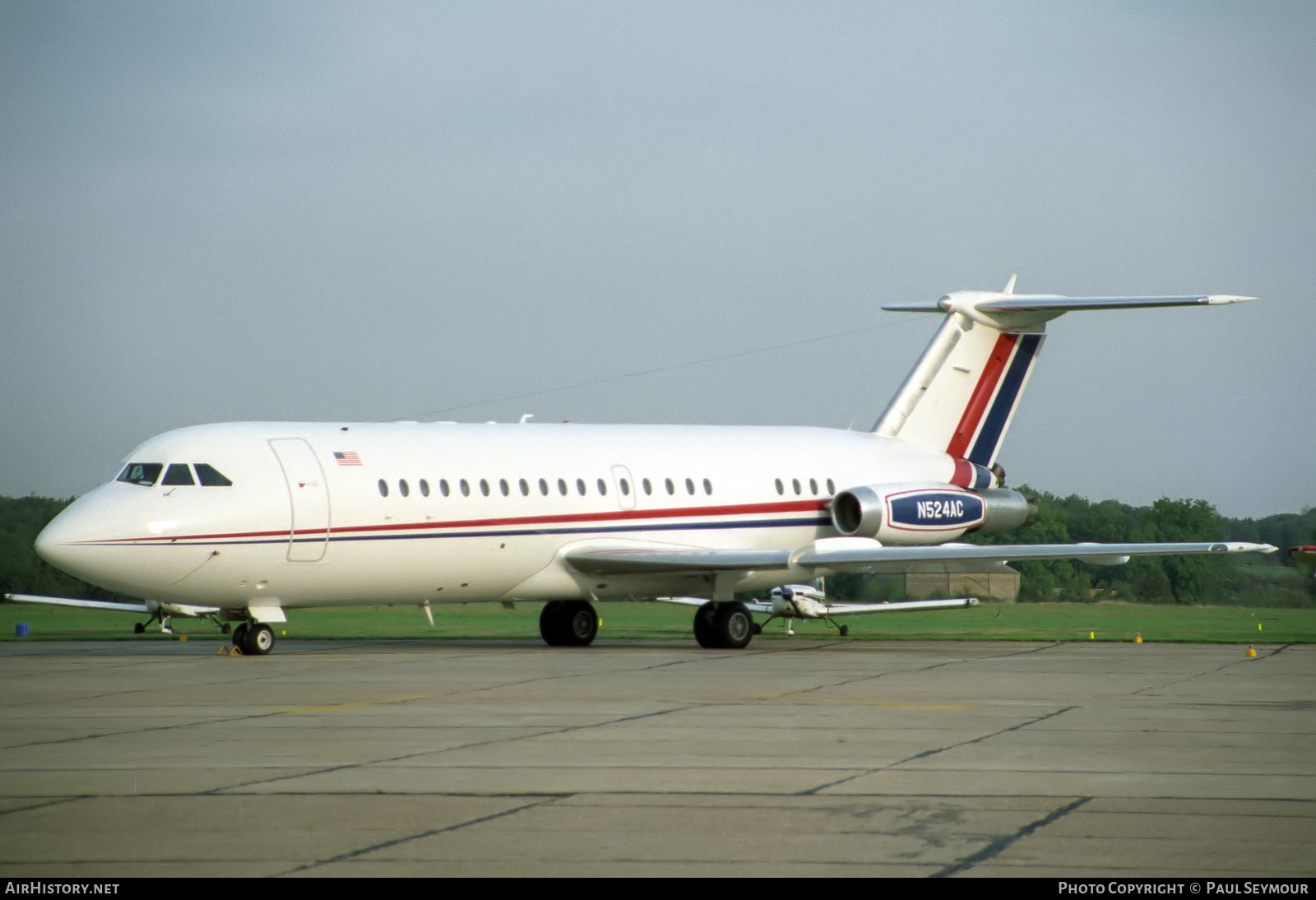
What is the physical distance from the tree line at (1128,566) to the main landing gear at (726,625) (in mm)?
6852

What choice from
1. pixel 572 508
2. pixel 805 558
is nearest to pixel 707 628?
pixel 805 558

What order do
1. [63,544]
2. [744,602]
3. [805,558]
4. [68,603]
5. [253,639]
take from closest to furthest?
[63,544]
[253,639]
[805,558]
[744,602]
[68,603]

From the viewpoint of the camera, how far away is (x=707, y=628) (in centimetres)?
2642

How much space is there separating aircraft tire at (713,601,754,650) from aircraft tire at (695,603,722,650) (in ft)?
0.19

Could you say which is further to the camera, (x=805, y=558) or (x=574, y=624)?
(x=574, y=624)

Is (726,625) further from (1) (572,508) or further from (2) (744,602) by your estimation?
(2) (744,602)

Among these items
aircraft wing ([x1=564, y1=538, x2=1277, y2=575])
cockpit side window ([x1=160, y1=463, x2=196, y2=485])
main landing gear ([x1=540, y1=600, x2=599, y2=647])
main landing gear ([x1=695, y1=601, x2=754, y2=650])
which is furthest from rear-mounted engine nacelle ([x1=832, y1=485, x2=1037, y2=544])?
cockpit side window ([x1=160, y1=463, x2=196, y2=485])

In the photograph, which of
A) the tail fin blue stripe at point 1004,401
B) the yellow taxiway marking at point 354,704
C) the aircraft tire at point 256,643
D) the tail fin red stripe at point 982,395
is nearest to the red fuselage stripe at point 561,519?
the aircraft tire at point 256,643

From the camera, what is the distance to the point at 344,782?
10.5m

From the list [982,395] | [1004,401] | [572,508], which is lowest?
[572,508]

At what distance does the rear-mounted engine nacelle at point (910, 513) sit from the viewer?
28.2 m

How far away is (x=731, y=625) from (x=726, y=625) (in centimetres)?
8

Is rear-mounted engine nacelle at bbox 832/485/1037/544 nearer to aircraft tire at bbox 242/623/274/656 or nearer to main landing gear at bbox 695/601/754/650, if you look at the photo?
main landing gear at bbox 695/601/754/650

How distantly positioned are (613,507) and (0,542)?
468 inches
